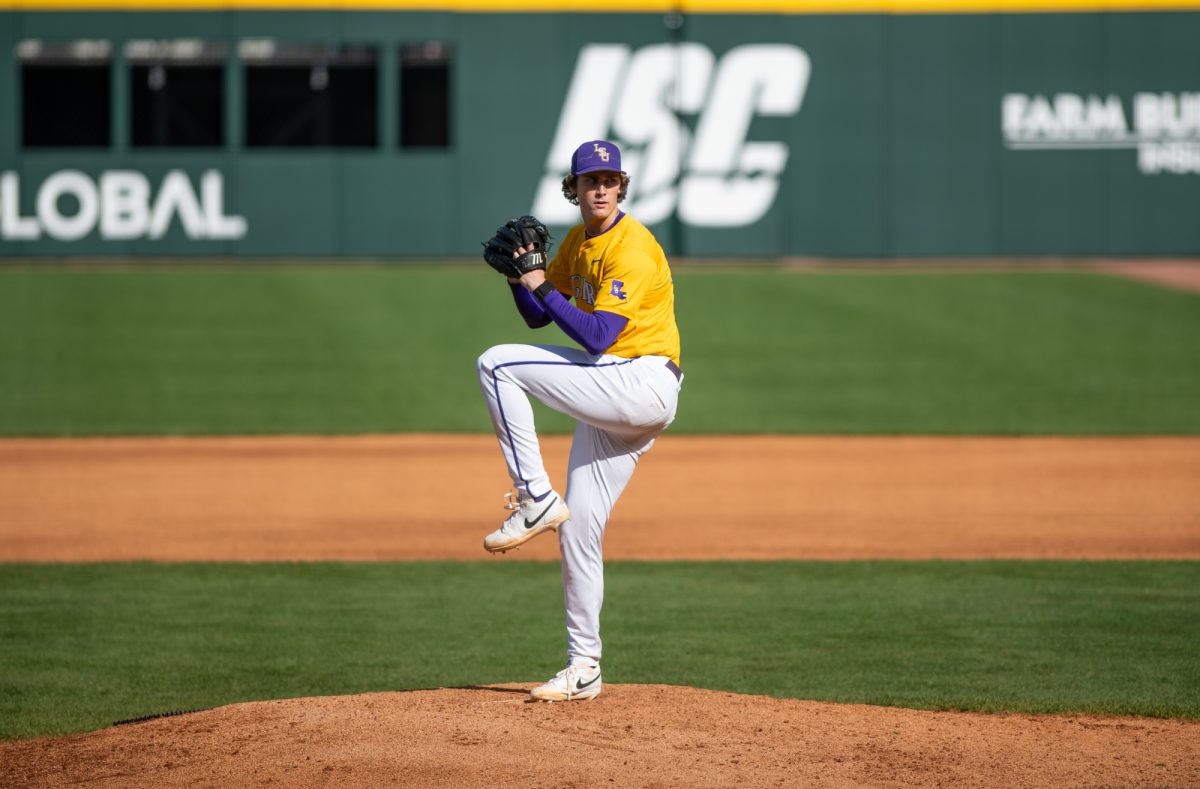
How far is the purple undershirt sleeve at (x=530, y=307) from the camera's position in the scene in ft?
19.2

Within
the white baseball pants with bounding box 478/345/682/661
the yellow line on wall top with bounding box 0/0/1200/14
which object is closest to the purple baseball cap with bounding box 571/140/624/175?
the white baseball pants with bounding box 478/345/682/661

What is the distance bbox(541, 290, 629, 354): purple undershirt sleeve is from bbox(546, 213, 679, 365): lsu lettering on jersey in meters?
0.04

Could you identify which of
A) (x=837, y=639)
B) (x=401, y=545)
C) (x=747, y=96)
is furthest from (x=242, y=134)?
(x=837, y=639)

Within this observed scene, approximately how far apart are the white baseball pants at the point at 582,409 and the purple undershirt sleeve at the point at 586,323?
99mm

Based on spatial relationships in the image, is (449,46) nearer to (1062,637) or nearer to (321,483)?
(321,483)

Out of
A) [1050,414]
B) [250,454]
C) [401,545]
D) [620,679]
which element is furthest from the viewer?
[1050,414]

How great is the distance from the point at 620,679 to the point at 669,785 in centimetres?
203

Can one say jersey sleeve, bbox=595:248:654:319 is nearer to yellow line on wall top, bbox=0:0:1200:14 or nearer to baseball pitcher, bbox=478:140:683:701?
baseball pitcher, bbox=478:140:683:701

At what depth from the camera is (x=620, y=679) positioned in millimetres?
7121

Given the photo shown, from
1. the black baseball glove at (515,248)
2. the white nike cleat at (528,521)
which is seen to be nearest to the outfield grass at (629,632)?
the white nike cleat at (528,521)

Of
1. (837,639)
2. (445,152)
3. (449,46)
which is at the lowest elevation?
(837,639)

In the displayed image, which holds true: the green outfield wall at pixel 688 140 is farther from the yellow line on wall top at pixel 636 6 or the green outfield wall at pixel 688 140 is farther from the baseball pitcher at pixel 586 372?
the baseball pitcher at pixel 586 372

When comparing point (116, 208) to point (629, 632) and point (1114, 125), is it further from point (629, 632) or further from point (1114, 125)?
point (629, 632)

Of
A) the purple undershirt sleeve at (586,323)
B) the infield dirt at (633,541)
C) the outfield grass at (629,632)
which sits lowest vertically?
the outfield grass at (629,632)
